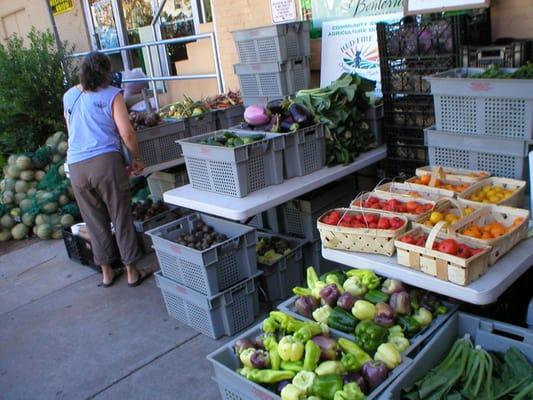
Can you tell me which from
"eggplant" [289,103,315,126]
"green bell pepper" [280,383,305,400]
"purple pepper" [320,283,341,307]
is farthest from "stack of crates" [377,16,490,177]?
"green bell pepper" [280,383,305,400]

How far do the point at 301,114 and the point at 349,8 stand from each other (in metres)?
1.67

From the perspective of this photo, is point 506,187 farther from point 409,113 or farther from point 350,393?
point 350,393

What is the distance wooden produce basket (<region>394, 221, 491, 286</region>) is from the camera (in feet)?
6.83

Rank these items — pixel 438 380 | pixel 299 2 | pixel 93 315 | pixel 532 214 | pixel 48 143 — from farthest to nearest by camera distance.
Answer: pixel 48 143 → pixel 299 2 → pixel 93 315 → pixel 532 214 → pixel 438 380

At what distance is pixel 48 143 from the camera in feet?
22.8

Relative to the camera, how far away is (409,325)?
7.68 ft

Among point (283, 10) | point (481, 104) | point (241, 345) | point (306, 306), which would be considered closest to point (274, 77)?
point (283, 10)

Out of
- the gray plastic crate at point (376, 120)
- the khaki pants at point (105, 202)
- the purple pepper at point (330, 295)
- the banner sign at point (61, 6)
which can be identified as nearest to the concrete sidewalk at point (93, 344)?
the khaki pants at point (105, 202)

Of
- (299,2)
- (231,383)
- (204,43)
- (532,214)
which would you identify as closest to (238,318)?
(231,383)

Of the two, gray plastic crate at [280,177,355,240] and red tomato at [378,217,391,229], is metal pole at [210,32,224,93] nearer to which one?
gray plastic crate at [280,177,355,240]

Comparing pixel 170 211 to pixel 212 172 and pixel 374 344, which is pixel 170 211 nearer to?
pixel 212 172

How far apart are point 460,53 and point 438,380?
208 cm

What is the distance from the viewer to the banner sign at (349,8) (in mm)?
4289

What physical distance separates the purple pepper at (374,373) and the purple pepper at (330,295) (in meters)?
0.47
